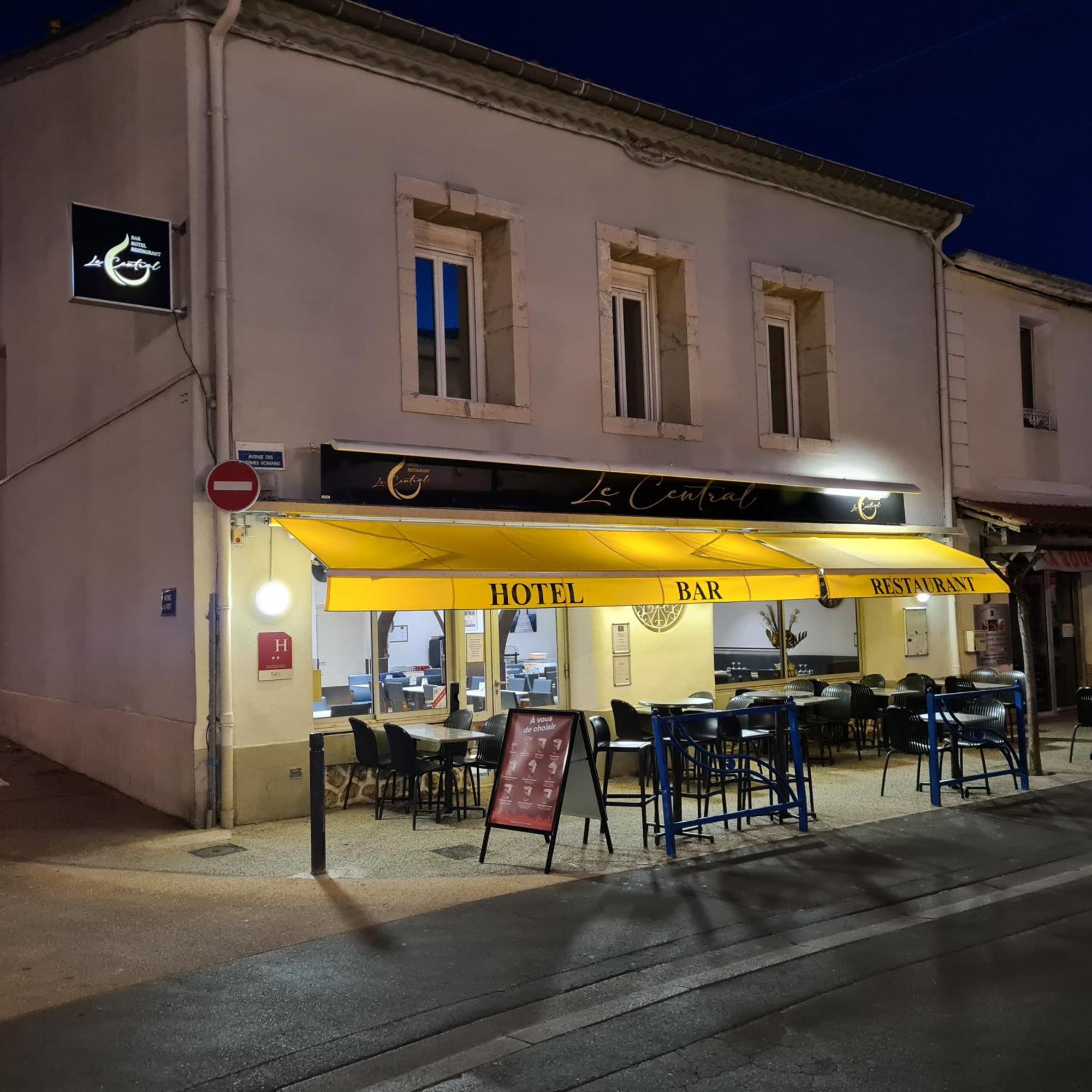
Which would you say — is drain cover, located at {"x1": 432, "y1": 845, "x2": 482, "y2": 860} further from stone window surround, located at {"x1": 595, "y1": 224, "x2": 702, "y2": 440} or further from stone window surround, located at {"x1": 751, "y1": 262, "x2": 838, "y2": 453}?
stone window surround, located at {"x1": 751, "y1": 262, "x2": 838, "y2": 453}

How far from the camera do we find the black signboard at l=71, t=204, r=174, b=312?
9375 mm

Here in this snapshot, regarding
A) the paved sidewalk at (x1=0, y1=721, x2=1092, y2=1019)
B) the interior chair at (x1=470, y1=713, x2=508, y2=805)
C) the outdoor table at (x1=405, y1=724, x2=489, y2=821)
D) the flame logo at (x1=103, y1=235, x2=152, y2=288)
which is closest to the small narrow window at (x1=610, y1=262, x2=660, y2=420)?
the interior chair at (x1=470, y1=713, x2=508, y2=805)

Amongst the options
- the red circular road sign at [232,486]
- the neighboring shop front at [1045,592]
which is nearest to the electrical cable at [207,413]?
the red circular road sign at [232,486]

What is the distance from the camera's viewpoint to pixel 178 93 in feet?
33.5

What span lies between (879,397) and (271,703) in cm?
937

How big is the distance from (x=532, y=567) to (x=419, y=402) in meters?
2.05

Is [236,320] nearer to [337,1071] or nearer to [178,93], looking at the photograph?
[178,93]

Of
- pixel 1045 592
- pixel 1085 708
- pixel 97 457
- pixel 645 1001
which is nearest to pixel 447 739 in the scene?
pixel 645 1001

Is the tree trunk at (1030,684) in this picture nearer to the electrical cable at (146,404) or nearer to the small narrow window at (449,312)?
the small narrow window at (449,312)

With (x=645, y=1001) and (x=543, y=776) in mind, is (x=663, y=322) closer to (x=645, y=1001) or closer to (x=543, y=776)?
(x=543, y=776)

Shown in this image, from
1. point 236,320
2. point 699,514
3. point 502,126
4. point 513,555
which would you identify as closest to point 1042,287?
point 699,514

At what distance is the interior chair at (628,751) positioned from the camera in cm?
934

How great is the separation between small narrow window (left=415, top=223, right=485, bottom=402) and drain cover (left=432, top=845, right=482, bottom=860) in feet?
15.7

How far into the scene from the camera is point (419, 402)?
36.1 feet
